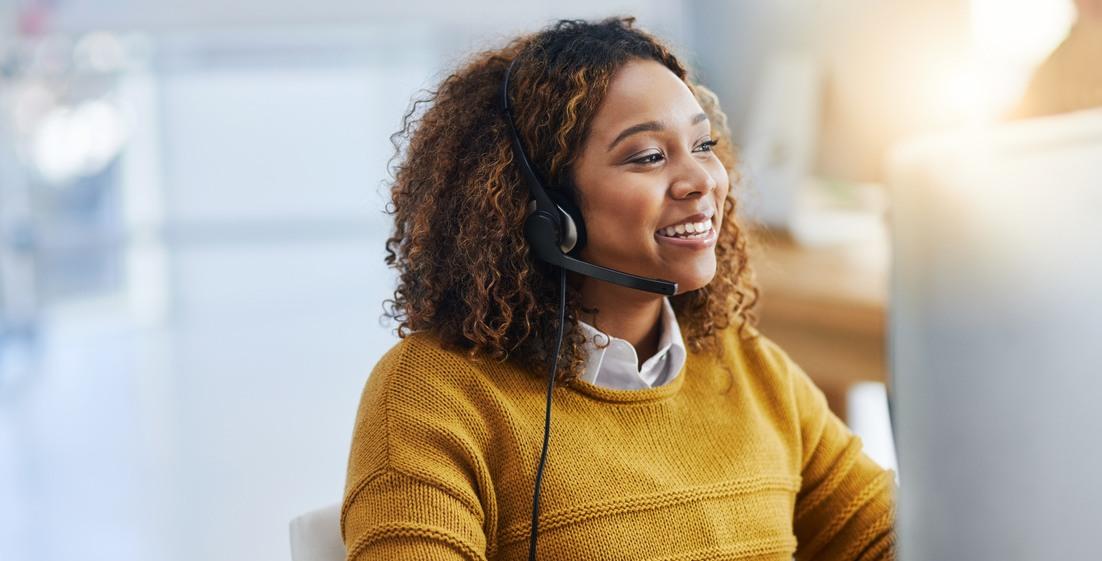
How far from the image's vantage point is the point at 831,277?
230 cm

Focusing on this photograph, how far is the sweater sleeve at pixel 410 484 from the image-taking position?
2.95ft

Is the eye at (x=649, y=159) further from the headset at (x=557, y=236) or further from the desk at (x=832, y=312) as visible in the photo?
the desk at (x=832, y=312)

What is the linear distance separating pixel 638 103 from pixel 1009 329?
2.17 ft

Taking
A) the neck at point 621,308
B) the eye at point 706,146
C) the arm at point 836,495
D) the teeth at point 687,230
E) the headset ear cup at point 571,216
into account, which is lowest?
the arm at point 836,495

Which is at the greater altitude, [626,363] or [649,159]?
[649,159]

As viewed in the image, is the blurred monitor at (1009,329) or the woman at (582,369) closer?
the blurred monitor at (1009,329)

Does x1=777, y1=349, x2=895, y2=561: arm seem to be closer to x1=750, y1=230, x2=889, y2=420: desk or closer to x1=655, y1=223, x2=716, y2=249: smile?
x1=655, y1=223, x2=716, y2=249: smile

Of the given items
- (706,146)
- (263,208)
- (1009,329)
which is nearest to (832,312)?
(706,146)

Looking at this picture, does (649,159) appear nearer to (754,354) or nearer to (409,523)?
(754,354)

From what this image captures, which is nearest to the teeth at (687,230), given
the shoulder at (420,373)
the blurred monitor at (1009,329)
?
the shoulder at (420,373)

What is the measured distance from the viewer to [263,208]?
26.7 ft

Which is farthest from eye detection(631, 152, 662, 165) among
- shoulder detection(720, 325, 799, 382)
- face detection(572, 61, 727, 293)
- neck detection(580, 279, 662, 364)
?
shoulder detection(720, 325, 799, 382)

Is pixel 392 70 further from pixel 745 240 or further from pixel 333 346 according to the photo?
pixel 745 240

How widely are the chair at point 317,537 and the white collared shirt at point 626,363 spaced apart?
0.90ft
